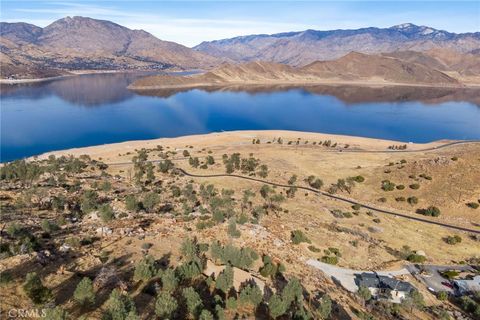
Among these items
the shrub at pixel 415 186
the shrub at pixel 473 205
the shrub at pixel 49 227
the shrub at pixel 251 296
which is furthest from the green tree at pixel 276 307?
the shrub at pixel 415 186

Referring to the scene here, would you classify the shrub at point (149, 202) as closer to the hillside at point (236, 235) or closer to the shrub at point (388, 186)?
the hillside at point (236, 235)

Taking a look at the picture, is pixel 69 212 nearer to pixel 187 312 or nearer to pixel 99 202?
pixel 99 202

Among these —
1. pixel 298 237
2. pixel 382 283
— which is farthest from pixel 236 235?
pixel 382 283

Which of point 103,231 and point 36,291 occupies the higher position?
point 36,291

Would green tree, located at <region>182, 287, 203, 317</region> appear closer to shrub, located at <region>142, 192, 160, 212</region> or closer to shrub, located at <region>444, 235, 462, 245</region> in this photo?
shrub, located at <region>142, 192, 160, 212</region>

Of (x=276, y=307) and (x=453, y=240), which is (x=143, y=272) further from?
(x=453, y=240)

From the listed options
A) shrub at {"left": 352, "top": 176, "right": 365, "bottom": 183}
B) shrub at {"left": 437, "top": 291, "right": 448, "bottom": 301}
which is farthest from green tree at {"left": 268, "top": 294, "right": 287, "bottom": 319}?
shrub at {"left": 352, "top": 176, "right": 365, "bottom": 183}

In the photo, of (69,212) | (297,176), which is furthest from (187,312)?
(297,176)
